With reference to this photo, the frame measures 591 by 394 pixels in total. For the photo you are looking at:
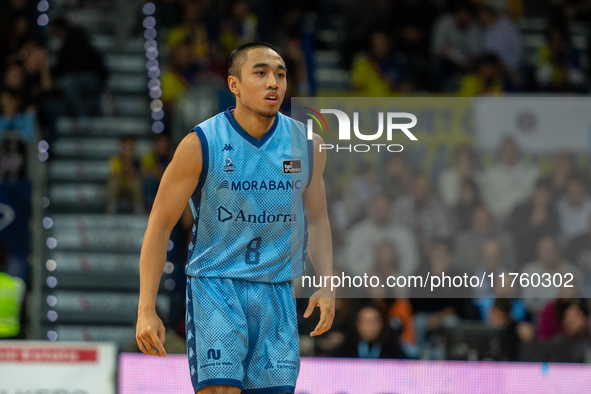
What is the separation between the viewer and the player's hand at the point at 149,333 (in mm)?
3295

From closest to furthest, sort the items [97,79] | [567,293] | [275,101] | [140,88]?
[275,101]
[567,293]
[97,79]
[140,88]

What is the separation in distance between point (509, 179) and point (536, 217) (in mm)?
341

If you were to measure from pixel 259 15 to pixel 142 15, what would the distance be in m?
1.65

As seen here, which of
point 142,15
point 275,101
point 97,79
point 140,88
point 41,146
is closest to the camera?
A: point 275,101

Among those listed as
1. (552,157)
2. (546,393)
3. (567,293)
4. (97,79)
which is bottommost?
(546,393)

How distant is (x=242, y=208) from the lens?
3.53 m

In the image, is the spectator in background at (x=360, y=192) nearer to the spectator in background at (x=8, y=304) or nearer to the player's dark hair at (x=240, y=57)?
the player's dark hair at (x=240, y=57)

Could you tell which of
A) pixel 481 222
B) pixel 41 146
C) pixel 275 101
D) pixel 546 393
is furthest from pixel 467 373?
pixel 41 146

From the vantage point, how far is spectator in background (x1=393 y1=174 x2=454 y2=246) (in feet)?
18.2

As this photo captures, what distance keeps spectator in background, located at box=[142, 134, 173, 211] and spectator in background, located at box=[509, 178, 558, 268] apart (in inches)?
148

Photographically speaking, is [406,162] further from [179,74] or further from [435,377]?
[179,74]

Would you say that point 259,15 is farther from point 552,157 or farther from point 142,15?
point 552,157

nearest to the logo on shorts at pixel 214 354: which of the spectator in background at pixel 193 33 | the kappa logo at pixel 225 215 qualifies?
the kappa logo at pixel 225 215

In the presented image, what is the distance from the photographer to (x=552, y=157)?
18.8 ft
